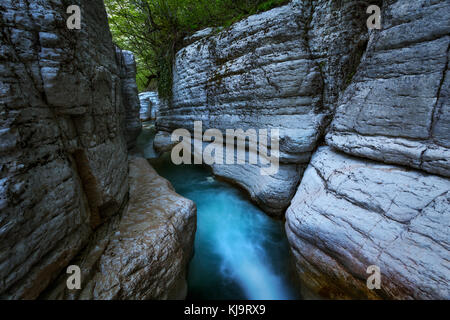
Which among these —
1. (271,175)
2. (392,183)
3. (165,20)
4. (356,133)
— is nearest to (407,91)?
(356,133)

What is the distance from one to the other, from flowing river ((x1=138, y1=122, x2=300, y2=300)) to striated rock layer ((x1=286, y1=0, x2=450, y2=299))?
0.72 meters

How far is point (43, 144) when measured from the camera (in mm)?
1617

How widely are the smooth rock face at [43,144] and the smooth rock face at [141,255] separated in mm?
249

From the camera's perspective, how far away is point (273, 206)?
407 centimetres

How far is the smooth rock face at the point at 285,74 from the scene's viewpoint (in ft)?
10.7

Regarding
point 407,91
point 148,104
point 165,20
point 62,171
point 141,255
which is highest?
point 165,20

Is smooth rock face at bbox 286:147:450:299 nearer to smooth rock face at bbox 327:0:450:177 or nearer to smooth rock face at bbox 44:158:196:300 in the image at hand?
smooth rock face at bbox 327:0:450:177

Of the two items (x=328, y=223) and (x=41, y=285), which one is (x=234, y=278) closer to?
(x=328, y=223)

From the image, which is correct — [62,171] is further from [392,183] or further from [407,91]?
[407,91]

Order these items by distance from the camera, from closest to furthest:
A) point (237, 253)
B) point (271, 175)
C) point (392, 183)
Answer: point (392, 183) → point (237, 253) → point (271, 175)

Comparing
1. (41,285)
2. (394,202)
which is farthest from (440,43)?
(41,285)

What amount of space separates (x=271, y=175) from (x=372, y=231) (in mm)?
2160

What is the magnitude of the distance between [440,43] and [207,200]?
16.5 feet

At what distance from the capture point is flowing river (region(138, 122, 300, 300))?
305 centimetres
